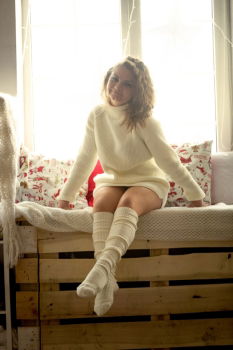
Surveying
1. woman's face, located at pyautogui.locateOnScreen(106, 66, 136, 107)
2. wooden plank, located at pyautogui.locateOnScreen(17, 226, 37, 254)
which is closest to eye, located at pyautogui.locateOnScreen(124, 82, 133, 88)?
woman's face, located at pyautogui.locateOnScreen(106, 66, 136, 107)

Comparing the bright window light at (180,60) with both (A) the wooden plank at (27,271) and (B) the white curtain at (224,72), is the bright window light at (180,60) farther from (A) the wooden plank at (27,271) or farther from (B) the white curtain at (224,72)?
(A) the wooden plank at (27,271)

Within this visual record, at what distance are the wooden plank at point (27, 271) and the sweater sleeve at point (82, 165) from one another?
0.32 meters

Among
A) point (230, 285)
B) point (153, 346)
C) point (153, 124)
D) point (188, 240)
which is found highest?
point (153, 124)

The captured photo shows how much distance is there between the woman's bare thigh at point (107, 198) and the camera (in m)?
1.44

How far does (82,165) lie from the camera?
1704 mm

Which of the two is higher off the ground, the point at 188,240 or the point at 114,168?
the point at 114,168

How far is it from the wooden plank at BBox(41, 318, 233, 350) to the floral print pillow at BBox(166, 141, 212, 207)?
58 cm

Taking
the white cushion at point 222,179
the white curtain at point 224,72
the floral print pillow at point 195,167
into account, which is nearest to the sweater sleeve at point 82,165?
the floral print pillow at point 195,167

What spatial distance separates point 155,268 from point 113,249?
25 cm

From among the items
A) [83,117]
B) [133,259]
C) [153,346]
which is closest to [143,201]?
[133,259]

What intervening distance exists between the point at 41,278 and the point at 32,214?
22cm

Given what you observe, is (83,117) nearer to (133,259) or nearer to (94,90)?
(94,90)

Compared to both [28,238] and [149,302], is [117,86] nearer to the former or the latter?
[28,238]

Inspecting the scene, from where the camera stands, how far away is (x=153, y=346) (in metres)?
1.45
